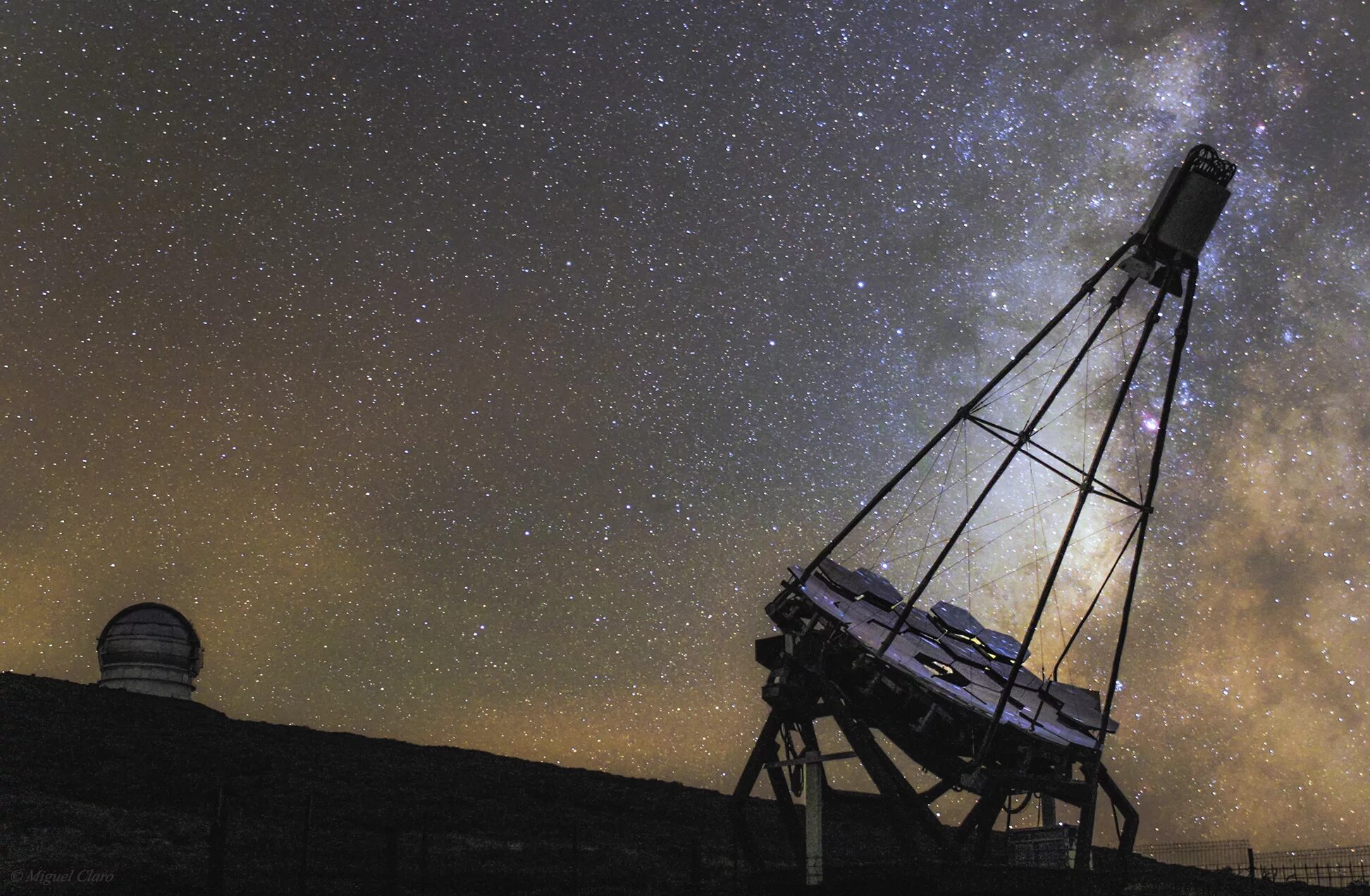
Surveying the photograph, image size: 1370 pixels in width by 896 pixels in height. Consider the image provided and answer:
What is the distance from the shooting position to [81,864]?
2633 centimetres

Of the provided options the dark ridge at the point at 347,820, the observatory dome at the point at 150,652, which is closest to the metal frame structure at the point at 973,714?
the dark ridge at the point at 347,820

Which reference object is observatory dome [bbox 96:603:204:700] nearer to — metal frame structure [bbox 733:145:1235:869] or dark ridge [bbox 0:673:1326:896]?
dark ridge [bbox 0:673:1326:896]

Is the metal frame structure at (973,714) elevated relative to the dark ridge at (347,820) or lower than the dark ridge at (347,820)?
elevated

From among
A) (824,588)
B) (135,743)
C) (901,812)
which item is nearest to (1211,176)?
(824,588)

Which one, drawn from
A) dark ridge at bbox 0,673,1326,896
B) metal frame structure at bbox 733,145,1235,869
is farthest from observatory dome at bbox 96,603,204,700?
metal frame structure at bbox 733,145,1235,869

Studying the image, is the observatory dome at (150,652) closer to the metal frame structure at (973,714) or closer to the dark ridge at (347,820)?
the dark ridge at (347,820)

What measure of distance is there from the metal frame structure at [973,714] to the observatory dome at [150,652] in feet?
128

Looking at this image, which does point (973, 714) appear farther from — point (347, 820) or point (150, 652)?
point (150, 652)

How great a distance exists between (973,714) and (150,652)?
4468 cm

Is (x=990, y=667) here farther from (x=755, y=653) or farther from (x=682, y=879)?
(x=682, y=879)

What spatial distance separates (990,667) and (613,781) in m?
27.6

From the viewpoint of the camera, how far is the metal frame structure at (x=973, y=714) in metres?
23.8

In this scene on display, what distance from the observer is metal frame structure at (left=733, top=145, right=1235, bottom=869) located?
23844mm

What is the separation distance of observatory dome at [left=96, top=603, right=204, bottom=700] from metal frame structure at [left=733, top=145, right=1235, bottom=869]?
3891cm
